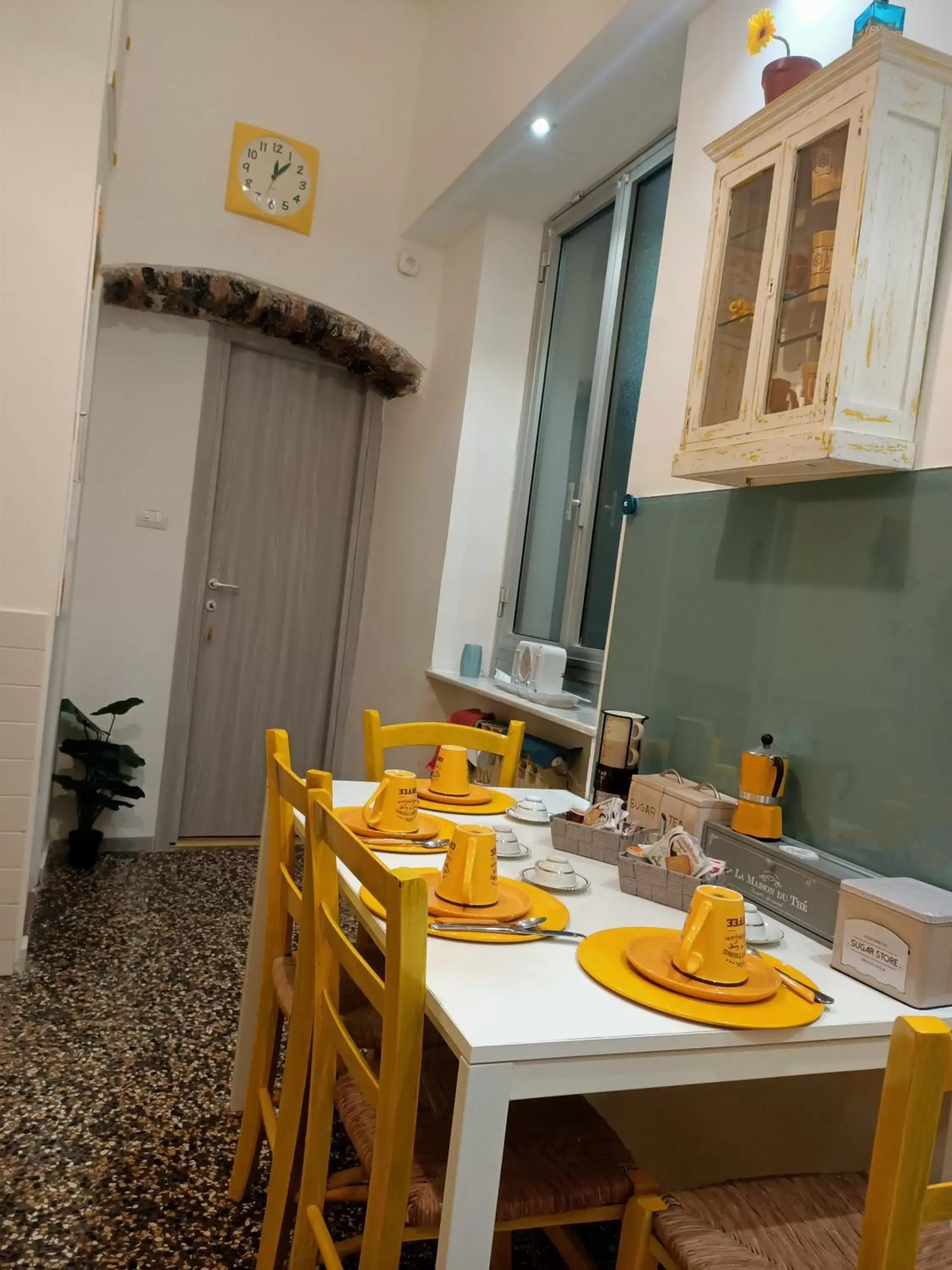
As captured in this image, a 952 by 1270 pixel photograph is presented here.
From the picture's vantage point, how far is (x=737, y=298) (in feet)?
5.82

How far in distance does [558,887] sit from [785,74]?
1.57 meters

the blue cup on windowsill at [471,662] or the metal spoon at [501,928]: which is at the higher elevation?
the blue cup on windowsill at [471,662]

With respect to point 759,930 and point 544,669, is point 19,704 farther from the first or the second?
point 759,930

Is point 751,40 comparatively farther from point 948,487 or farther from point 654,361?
point 948,487

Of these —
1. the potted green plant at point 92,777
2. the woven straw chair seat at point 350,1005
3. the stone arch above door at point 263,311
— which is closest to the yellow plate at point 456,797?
the woven straw chair seat at point 350,1005

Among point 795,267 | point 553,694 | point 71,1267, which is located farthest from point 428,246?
point 71,1267

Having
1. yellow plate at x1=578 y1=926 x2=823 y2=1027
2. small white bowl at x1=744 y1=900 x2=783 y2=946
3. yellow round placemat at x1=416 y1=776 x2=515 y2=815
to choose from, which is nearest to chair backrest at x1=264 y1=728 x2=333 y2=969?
yellow round placemat at x1=416 y1=776 x2=515 y2=815

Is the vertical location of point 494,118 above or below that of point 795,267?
above

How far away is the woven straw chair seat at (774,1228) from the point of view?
103cm

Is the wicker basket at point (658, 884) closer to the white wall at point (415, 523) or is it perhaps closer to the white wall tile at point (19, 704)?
the white wall tile at point (19, 704)

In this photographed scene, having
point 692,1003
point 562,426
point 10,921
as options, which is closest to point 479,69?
point 562,426

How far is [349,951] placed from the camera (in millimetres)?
1188

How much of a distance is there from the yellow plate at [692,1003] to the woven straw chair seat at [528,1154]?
0.29 meters

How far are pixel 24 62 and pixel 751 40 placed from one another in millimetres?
1859
